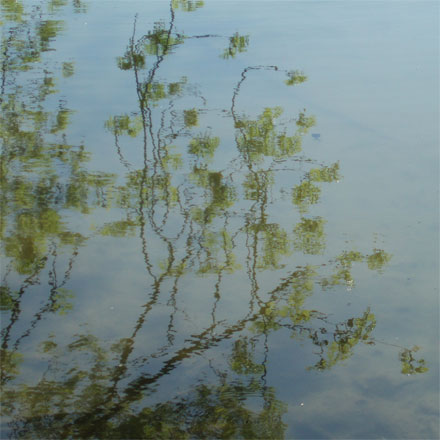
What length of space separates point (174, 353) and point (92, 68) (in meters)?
4.34

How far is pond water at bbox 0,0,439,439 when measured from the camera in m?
3.27

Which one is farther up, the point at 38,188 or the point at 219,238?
the point at 38,188

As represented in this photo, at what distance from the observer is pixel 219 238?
445 cm

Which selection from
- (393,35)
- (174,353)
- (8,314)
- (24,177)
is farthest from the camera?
(393,35)

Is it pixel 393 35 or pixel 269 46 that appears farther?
pixel 393 35

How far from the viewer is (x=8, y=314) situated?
3.76 metres

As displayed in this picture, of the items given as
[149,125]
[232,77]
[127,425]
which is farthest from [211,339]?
[232,77]

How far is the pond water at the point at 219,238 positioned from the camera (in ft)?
10.7

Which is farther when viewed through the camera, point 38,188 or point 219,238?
point 38,188

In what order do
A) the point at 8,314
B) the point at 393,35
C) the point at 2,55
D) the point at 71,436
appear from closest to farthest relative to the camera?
the point at 71,436 → the point at 8,314 → the point at 2,55 → the point at 393,35

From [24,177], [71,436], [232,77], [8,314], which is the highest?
[232,77]

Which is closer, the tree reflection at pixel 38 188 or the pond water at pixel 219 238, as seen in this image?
the pond water at pixel 219 238

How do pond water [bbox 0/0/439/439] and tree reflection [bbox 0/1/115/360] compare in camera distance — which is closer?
pond water [bbox 0/0/439/439]

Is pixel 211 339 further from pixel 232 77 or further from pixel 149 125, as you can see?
pixel 232 77
